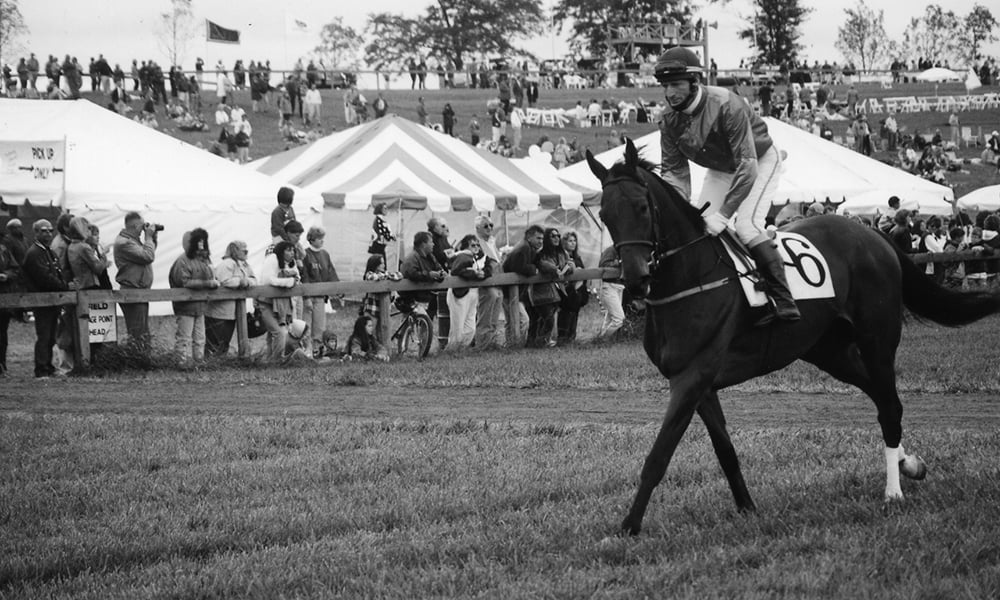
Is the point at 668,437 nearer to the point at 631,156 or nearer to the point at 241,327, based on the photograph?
the point at 631,156

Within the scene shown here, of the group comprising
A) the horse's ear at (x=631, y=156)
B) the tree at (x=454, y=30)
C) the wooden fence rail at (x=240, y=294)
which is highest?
the tree at (x=454, y=30)

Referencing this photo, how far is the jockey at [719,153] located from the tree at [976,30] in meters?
93.1

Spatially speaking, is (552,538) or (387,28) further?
(387,28)

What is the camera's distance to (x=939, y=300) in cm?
821

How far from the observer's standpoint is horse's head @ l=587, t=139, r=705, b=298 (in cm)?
620

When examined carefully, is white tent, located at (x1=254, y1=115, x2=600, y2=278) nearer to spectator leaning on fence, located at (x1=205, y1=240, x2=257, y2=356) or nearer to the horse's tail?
spectator leaning on fence, located at (x1=205, y1=240, x2=257, y2=356)

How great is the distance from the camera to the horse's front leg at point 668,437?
600cm

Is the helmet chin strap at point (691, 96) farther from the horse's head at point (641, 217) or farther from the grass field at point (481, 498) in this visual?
the grass field at point (481, 498)

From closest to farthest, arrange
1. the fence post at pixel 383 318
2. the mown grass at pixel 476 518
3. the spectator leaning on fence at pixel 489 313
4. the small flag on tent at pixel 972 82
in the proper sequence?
the mown grass at pixel 476 518 → the fence post at pixel 383 318 → the spectator leaning on fence at pixel 489 313 → the small flag on tent at pixel 972 82

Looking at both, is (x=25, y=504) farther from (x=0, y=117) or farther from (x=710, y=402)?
(x=0, y=117)

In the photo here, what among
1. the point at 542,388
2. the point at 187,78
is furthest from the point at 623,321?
the point at 187,78

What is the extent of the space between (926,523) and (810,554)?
796 mm

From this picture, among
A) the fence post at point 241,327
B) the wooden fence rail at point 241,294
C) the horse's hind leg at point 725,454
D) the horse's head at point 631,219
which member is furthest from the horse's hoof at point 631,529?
the fence post at point 241,327

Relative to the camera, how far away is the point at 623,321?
1841cm
